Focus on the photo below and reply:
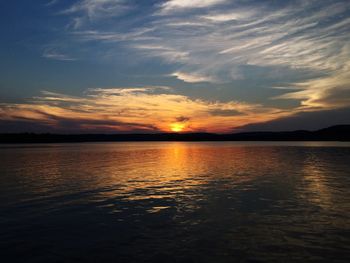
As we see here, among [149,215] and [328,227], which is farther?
[149,215]

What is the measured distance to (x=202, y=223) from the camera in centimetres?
1711

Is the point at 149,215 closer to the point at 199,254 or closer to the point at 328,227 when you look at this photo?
the point at 199,254

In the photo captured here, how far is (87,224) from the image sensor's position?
17.3 m

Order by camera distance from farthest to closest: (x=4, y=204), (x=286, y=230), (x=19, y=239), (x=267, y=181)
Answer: (x=267, y=181) → (x=4, y=204) → (x=286, y=230) → (x=19, y=239)

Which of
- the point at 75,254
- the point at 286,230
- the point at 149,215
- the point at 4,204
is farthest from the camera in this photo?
the point at 4,204

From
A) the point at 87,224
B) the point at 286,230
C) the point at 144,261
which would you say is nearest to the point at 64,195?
the point at 87,224

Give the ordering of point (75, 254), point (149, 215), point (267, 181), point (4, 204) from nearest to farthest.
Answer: point (75, 254) < point (149, 215) < point (4, 204) < point (267, 181)

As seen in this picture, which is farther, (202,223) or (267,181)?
(267,181)

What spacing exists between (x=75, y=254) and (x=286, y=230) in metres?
10.4

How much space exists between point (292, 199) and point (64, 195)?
19.0 meters

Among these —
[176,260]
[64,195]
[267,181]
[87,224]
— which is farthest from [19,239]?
[267,181]

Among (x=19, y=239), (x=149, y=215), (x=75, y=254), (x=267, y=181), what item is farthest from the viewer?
(x=267, y=181)

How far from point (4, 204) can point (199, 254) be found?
55.5 ft

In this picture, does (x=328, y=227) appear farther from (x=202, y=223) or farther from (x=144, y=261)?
(x=144, y=261)
